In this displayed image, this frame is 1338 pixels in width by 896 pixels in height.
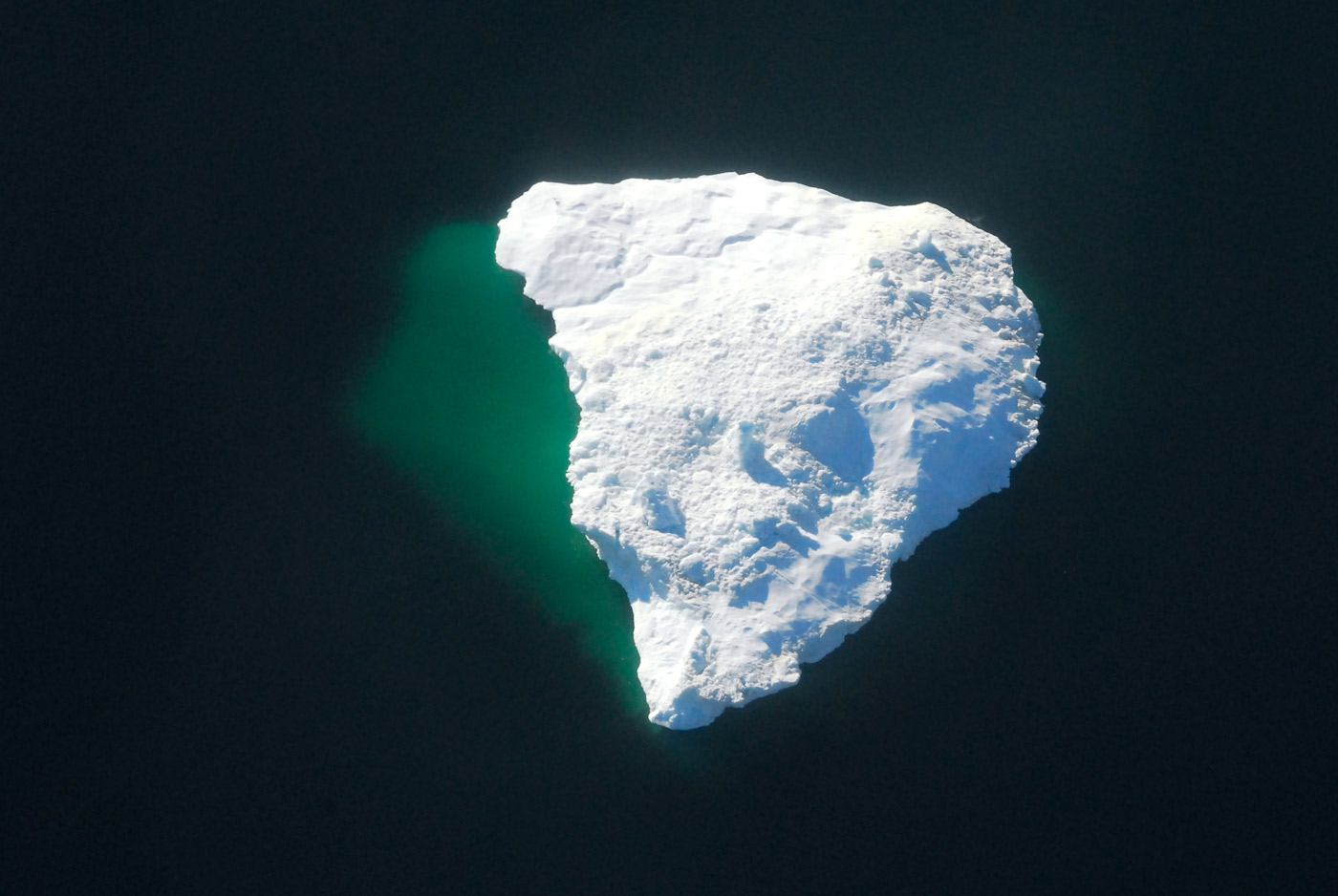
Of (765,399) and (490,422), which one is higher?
(765,399)

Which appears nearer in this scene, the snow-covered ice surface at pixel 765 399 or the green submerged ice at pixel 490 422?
the snow-covered ice surface at pixel 765 399

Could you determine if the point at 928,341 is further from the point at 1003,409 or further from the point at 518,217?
the point at 518,217

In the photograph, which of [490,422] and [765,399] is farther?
[490,422]

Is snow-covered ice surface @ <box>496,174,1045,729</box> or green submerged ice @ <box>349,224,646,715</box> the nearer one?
snow-covered ice surface @ <box>496,174,1045,729</box>
